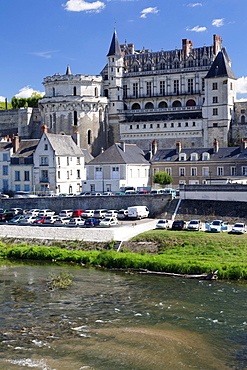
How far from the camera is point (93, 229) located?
1380 inches

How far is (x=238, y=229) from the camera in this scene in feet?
110

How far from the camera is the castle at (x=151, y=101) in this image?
6725cm

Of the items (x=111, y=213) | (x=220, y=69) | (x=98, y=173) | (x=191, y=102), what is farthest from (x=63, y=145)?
(x=191, y=102)

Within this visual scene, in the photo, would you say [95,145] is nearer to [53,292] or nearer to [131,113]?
[131,113]

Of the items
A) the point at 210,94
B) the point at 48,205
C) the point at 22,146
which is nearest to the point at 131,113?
the point at 210,94

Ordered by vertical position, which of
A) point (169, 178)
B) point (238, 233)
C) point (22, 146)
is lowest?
point (238, 233)

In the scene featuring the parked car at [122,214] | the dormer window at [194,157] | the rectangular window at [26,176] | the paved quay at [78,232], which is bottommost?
the paved quay at [78,232]

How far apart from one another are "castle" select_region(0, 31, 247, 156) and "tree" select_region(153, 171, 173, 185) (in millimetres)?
19897

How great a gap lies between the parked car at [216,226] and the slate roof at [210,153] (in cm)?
1439

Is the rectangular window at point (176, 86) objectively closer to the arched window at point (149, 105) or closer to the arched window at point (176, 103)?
the arched window at point (176, 103)

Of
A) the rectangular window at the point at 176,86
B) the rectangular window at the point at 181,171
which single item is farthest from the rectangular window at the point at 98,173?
the rectangular window at the point at 176,86

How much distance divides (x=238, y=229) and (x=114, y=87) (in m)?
47.6

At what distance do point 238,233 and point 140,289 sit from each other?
1092 centimetres

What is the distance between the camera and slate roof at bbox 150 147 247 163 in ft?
160
